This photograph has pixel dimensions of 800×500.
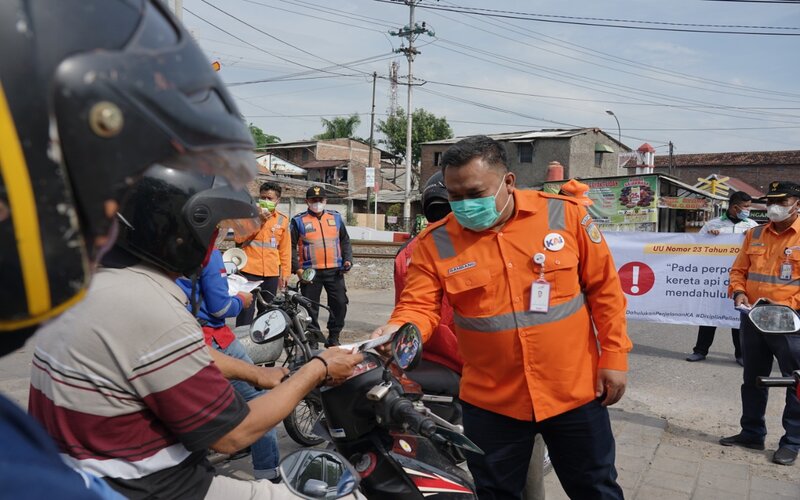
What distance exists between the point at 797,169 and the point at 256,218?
5317cm

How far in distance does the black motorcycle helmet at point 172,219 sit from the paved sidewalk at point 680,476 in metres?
2.89

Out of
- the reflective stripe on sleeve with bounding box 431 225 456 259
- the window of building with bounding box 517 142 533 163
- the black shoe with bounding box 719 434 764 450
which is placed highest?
the window of building with bounding box 517 142 533 163

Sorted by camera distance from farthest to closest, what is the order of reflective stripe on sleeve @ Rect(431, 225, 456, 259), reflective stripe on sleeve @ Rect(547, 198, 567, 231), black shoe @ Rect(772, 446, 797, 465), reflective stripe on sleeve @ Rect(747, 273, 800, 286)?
reflective stripe on sleeve @ Rect(747, 273, 800, 286) → black shoe @ Rect(772, 446, 797, 465) → reflective stripe on sleeve @ Rect(431, 225, 456, 259) → reflective stripe on sleeve @ Rect(547, 198, 567, 231)

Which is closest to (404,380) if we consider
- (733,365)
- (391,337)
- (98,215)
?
(391,337)

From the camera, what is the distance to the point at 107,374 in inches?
59.7

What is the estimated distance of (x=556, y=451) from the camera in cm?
264

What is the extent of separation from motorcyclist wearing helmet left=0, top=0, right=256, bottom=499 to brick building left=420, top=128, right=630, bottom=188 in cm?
3706

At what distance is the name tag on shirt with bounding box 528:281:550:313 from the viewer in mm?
2557

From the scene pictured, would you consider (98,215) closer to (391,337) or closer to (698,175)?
(391,337)

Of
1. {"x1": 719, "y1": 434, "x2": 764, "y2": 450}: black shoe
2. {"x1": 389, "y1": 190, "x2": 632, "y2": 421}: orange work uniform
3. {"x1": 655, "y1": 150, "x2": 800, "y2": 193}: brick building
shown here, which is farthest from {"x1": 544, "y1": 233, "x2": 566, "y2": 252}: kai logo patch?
{"x1": 655, "y1": 150, "x2": 800, "y2": 193}: brick building

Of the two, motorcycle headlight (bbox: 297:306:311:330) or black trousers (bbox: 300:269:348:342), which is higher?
motorcycle headlight (bbox: 297:306:311:330)

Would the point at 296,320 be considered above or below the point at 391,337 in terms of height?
below

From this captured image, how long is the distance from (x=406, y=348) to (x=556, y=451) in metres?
0.87

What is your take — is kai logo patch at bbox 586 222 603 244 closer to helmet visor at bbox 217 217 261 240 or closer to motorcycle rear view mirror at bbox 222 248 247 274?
helmet visor at bbox 217 217 261 240
